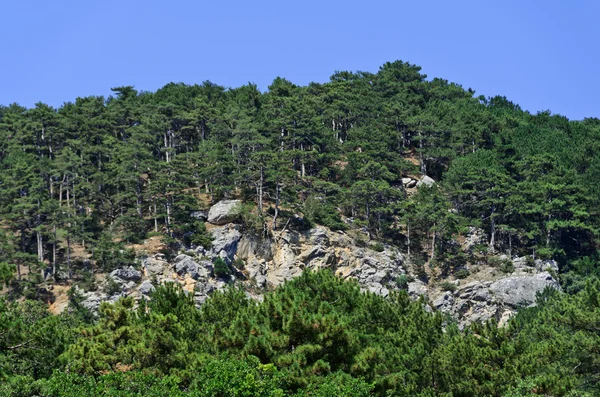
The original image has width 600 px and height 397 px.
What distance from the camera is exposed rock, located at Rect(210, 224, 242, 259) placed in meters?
51.4

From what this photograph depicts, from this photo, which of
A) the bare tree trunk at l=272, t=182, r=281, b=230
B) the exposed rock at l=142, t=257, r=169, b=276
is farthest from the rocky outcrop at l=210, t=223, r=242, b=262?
the exposed rock at l=142, t=257, r=169, b=276

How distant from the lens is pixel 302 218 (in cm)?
5556

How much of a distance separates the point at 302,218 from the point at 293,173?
373cm

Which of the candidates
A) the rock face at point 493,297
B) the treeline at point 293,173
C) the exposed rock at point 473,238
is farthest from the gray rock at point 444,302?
the exposed rock at point 473,238

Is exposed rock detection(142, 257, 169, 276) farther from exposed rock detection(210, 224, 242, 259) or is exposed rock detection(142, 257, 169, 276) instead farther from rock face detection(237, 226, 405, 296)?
rock face detection(237, 226, 405, 296)

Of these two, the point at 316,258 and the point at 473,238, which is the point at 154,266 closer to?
the point at 316,258

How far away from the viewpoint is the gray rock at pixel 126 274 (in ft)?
159

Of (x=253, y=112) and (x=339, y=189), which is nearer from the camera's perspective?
(x=339, y=189)

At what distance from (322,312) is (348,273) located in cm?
2939

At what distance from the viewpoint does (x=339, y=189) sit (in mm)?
58688

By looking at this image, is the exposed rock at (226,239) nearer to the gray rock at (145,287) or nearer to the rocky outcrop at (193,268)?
the rocky outcrop at (193,268)

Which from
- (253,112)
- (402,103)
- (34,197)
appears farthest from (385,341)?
(402,103)

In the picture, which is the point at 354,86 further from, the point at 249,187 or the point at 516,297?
the point at 516,297

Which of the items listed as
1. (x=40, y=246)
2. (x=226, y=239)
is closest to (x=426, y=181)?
(x=226, y=239)
